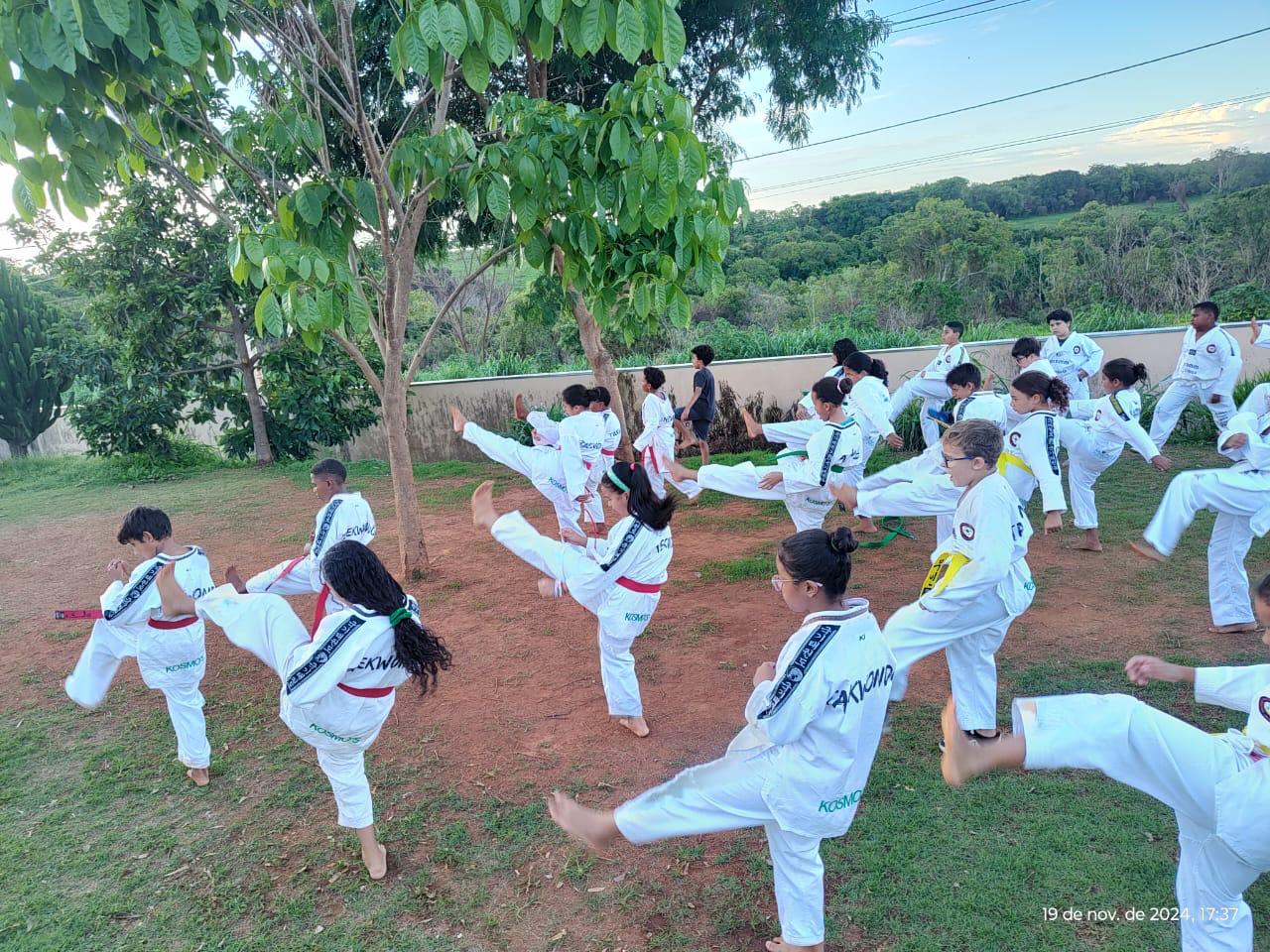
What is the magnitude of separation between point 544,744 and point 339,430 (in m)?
12.3

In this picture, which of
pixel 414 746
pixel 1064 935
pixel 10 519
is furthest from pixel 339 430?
pixel 1064 935

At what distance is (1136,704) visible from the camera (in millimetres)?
2559

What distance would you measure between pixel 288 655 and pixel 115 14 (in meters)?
3.25

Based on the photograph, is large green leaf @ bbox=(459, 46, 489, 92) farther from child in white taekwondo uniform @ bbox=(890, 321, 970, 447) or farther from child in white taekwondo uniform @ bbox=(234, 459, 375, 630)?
child in white taekwondo uniform @ bbox=(890, 321, 970, 447)

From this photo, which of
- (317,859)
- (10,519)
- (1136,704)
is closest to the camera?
(1136,704)

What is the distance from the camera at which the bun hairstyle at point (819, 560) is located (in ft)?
9.36

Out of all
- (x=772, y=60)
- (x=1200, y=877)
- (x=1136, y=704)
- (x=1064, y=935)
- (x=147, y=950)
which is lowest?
(x=1064, y=935)

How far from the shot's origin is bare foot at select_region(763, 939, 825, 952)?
2.99 metres

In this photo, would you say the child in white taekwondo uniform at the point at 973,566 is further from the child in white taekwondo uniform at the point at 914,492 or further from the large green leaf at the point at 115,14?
the large green leaf at the point at 115,14

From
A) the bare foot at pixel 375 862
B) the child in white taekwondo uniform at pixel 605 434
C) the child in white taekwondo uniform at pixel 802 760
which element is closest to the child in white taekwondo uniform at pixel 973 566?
the child in white taekwondo uniform at pixel 802 760

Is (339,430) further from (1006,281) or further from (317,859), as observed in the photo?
(1006,281)

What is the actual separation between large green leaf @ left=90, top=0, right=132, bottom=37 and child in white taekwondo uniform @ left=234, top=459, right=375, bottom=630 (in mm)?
2422

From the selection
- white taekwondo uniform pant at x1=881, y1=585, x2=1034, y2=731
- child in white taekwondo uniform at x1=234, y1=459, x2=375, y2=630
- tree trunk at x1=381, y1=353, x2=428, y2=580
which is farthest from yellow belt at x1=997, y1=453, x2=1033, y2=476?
tree trunk at x1=381, y1=353, x2=428, y2=580

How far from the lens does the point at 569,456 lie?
27.3 feet
